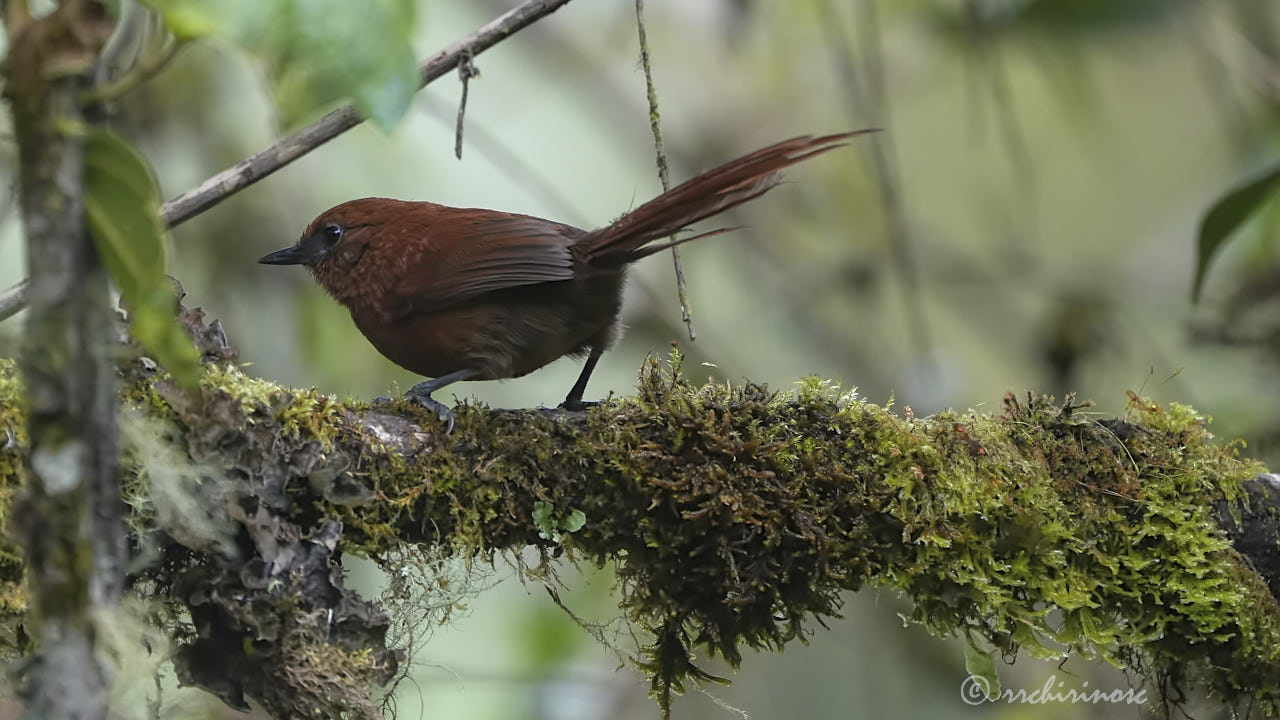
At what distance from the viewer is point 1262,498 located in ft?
7.30

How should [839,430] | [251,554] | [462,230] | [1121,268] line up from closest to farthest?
[251,554], [839,430], [462,230], [1121,268]

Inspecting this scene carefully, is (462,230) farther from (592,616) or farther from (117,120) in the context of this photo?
(117,120)

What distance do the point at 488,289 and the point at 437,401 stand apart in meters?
0.44

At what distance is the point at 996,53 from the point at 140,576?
10.7 feet

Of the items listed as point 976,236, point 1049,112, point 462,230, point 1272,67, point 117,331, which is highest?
point 1049,112

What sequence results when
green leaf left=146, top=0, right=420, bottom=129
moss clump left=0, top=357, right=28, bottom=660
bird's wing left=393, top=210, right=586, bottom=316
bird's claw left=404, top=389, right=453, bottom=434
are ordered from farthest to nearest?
bird's wing left=393, top=210, right=586, bottom=316
bird's claw left=404, top=389, right=453, bottom=434
moss clump left=0, top=357, right=28, bottom=660
green leaf left=146, top=0, right=420, bottom=129

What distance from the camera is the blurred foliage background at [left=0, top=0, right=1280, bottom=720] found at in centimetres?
380

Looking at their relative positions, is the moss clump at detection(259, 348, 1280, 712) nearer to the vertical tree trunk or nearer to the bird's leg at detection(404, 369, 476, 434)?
the bird's leg at detection(404, 369, 476, 434)

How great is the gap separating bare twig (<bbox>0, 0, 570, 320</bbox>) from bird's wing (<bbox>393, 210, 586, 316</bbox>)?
62 cm

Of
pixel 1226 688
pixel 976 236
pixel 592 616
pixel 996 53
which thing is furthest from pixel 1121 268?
pixel 1226 688

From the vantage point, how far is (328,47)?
4.07 feet

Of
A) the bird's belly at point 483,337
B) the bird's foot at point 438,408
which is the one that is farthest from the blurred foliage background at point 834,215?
the bird's foot at point 438,408

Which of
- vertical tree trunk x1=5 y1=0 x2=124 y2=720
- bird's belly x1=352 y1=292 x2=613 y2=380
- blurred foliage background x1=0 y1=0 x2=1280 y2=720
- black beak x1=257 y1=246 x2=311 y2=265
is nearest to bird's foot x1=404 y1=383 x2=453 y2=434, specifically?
bird's belly x1=352 y1=292 x2=613 y2=380

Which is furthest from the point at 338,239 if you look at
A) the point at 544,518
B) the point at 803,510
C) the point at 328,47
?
the point at 328,47
